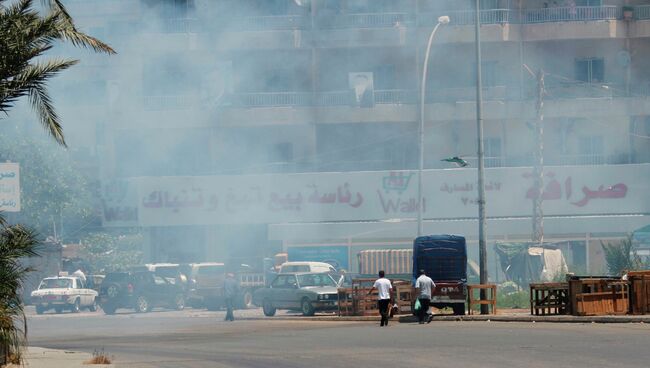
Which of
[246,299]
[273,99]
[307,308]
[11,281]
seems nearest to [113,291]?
[246,299]

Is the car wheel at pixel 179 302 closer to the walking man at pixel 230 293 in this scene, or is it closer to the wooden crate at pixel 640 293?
the walking man at pixel 230 293

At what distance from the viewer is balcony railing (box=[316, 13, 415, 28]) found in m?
53.6

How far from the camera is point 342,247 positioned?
1988 inches

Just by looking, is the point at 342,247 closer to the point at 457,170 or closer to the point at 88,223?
the point at 457,170

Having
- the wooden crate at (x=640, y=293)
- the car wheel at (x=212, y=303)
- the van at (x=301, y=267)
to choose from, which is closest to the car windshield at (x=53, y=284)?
the car wheel at (x=212, y=303)

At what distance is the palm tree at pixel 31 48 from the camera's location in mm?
18891

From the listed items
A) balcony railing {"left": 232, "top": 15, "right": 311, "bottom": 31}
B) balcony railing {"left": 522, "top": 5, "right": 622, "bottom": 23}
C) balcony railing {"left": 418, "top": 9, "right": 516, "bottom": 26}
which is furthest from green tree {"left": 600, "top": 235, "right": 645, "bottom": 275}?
balcony railing {"left": 232, "top": 15, "right": 311, "bottom": 31}

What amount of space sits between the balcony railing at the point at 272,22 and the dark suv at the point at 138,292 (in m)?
12.5

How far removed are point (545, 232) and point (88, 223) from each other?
30.1 metres

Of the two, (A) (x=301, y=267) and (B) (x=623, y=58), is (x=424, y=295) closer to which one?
(A) (x=301, y=267)

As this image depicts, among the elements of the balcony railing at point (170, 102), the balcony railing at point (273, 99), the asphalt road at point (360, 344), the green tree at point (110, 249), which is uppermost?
the balcony railing at point (273, 99)

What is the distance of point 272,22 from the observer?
53438 millimetres

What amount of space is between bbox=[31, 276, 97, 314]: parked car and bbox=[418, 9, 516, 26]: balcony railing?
18544 millimetres

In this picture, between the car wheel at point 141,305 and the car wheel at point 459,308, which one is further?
the car wheel at point 141,305
